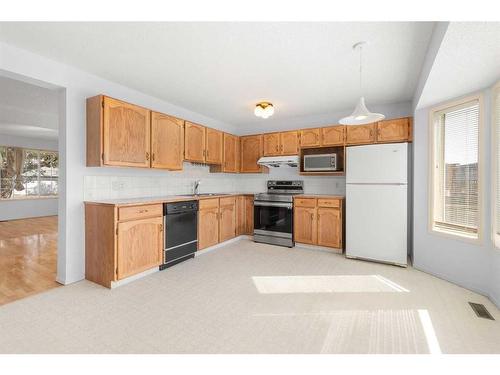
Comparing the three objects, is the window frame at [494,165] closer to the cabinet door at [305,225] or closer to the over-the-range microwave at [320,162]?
the over-the-range microwave at [320,162]

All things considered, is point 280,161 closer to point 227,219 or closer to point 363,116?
point 227,219

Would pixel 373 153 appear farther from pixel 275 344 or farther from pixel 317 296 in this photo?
pixel 275 344

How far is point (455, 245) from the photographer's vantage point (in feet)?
9.18

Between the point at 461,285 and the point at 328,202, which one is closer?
the point at 461,285

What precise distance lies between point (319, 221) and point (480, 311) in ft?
7.10

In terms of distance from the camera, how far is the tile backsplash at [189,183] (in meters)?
3.12

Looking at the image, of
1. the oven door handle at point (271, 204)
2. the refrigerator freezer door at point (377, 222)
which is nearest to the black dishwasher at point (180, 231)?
the oven door handle at point (271, 204)

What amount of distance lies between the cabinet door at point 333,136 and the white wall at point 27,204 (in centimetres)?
792

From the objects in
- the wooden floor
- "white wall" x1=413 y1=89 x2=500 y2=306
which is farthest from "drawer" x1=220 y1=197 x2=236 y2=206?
"white wall" x1=413 y1=89 x2=500 y2=306

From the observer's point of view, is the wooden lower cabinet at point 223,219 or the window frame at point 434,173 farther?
the wooden lower cabinet at point 223,219

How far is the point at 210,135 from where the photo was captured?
173 inches

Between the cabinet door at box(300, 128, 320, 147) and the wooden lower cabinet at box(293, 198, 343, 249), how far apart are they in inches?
39.1

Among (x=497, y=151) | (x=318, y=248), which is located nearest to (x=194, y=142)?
(x=318, y=248)

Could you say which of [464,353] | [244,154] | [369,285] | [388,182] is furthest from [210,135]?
[464,353]
